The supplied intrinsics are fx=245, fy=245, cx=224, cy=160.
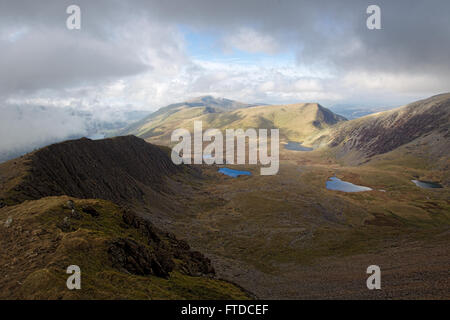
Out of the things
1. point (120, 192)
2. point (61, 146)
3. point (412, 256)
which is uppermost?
point (61, 146)

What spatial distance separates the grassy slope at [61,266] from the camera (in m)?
23.4

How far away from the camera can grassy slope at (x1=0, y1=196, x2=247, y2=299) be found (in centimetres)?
2342

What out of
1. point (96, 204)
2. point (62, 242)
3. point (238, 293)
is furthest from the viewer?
point (96, 204)

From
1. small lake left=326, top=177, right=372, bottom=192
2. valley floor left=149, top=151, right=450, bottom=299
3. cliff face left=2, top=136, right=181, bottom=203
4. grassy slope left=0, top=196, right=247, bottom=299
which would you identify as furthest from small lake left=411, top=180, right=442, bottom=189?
grassy slope left=0, top=196, right=247, bottom=299

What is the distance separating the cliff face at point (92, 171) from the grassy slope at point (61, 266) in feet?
63.0

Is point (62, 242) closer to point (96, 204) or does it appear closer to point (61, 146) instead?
point (96, 204)

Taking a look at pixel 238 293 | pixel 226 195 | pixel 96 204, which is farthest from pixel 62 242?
pixel 226 195

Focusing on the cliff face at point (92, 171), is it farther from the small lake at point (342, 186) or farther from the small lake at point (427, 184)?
the small lake at point (427, 184)

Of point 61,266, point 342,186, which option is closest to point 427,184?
point 342,186

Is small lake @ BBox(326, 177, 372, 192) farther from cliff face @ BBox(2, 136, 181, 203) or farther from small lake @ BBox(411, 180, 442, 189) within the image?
cliff face @ BBox(2, 136, 181, 203)

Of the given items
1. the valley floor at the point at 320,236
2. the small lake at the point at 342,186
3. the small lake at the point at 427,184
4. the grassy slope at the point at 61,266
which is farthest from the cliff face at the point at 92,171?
the small lake at the point at 427,184

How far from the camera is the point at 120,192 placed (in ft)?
295

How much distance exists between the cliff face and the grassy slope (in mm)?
19205
